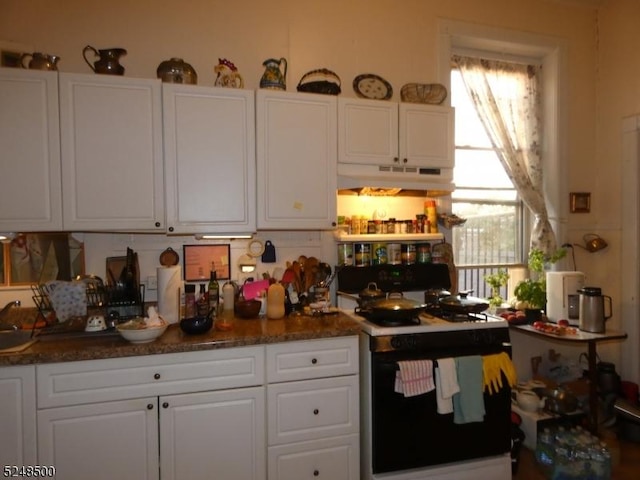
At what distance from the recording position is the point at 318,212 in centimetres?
225

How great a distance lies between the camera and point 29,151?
1.87 meters

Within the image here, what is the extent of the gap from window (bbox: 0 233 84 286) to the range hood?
164 cm

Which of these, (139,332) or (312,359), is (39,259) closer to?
(139,332)

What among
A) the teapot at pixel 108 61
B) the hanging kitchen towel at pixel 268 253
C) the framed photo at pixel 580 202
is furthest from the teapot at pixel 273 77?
the framed photo at pixel 580 202

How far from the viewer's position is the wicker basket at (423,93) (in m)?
2.48

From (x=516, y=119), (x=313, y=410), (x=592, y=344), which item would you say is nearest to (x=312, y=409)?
(x=313, y=410)

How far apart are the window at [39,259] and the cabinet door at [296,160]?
113 cm

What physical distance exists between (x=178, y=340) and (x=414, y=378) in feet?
3.85

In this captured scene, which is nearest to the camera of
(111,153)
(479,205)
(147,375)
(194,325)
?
(147,375)

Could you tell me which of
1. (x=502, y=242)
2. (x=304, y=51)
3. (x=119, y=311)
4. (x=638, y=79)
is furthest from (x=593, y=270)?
(x=119, y=311)

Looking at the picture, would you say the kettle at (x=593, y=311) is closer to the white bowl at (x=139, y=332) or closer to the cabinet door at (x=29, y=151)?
the white bowl at (x=139, y=332)

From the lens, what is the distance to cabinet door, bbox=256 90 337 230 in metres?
2.15

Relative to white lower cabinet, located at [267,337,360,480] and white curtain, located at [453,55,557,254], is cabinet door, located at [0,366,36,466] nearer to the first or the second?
white lower cabinet, located at [267,337,360,480]

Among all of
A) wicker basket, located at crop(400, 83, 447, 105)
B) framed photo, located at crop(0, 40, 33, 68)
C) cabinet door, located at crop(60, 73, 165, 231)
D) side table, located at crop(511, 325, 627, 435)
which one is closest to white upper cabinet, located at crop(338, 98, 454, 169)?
wicker basket, located at crop(400, 83, 447, 105)
